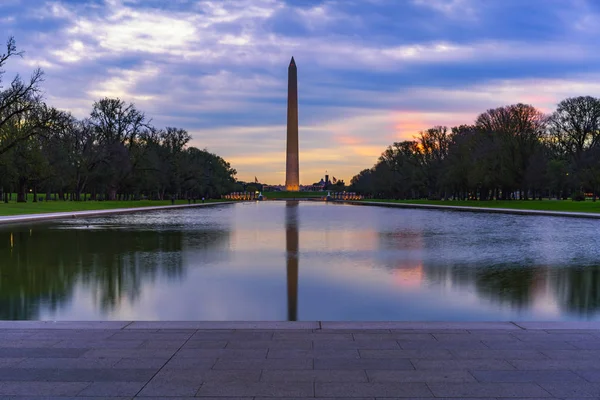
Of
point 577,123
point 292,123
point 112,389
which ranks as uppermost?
point 292,123

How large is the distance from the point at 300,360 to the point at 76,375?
199cm

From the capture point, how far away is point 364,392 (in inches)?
163

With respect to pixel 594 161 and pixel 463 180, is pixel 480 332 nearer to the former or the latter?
pixel 594 161

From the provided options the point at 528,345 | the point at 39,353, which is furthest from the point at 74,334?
the point at 528,345

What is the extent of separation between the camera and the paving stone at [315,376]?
4.39m

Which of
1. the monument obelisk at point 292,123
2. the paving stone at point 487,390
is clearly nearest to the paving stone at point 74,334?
the paving stone at point 487,390

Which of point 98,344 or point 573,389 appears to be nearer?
point 573,389

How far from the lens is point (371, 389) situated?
420 centimetres

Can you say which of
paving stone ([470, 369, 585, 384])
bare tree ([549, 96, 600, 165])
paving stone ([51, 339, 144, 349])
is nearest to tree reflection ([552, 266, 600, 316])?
paving stone ([470, 369, 585, 384])

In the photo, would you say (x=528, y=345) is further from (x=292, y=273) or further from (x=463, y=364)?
(x=292, y=273)

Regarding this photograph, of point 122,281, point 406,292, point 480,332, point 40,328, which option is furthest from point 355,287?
point 40,328

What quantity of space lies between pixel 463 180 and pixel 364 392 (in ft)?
221

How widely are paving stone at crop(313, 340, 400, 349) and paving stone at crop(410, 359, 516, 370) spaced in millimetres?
486

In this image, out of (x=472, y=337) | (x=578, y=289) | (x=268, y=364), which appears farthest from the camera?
(x=578, y=289)
